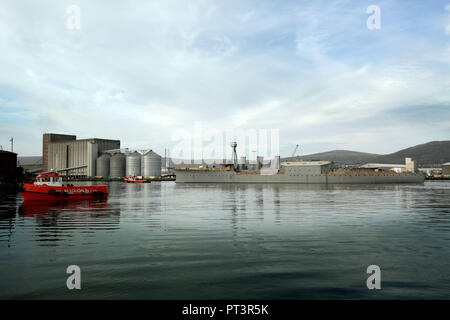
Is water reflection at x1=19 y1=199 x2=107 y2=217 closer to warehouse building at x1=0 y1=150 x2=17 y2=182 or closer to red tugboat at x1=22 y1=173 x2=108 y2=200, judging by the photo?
red tugboat at x1=22 y1=173 x2=108 y2=200

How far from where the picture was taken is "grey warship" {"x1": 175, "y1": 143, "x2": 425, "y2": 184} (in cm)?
10219

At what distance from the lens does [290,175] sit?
108m

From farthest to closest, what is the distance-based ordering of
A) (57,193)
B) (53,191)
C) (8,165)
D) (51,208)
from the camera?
(8,165), (57,193), (53,191), (51,208)

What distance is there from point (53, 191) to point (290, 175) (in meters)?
84.4

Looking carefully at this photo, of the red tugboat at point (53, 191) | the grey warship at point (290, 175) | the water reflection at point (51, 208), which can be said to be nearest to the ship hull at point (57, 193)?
the red tugboat at point (53, 191)

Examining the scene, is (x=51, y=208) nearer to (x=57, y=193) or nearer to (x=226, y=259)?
(x=57, y=193)

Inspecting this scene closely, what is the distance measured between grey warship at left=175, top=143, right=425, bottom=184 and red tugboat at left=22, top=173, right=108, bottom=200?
250 feet

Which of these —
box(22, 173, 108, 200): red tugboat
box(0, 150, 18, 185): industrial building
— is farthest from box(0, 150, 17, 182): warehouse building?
box(22, 173, 108, 200): red tugboat

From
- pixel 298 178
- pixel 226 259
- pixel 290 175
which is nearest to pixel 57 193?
pixel 226 259
